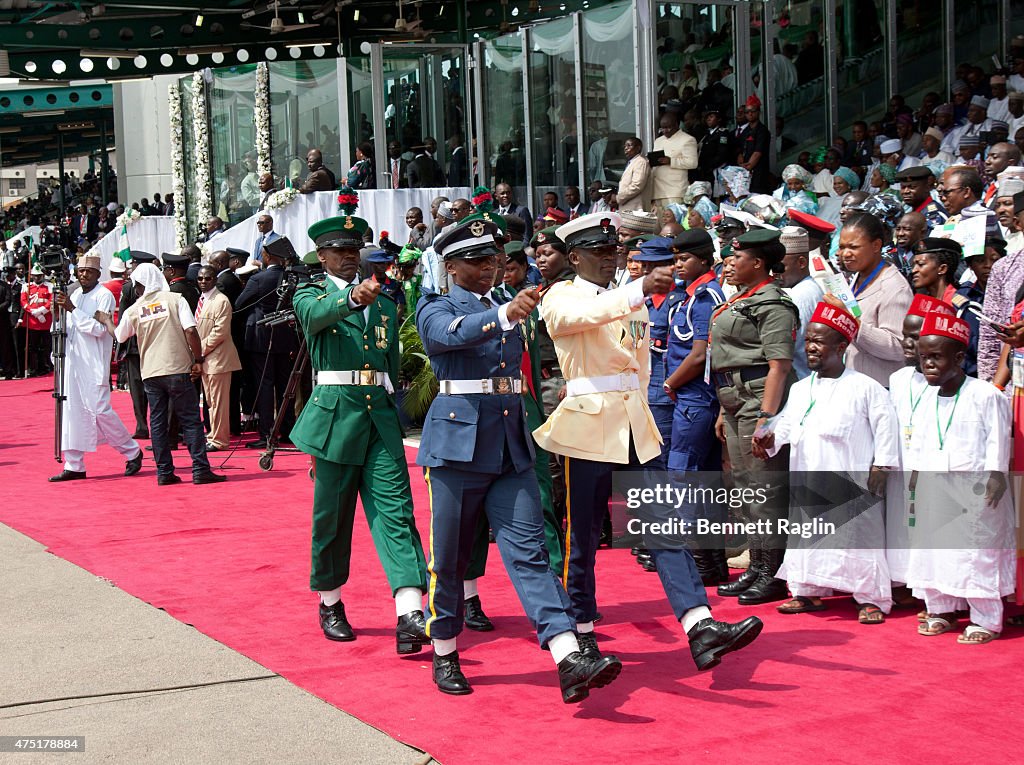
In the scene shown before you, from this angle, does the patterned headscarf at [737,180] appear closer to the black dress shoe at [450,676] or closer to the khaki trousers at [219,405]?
the khaki trousers at [219,405]

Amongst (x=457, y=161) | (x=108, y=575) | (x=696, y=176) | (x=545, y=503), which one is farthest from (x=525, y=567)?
(x=457, y=161)

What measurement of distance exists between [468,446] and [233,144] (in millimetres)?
17757

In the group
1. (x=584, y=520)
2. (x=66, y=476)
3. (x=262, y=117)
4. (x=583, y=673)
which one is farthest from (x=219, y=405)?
(x=262, y=117)

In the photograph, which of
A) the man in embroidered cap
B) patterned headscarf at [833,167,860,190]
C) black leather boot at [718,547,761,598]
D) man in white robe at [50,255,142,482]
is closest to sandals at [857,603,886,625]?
black leather boot at [718,547,761,598]

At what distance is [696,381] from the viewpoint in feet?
23.4

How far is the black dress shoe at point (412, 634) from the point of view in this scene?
567 centimetres

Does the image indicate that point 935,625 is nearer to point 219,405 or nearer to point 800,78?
point 219,405

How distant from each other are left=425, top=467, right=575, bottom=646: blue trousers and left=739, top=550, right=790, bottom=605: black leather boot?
174 centimetres

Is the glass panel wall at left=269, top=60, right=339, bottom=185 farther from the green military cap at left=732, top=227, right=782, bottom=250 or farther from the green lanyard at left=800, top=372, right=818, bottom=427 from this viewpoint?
the green lanyard at left=800, top=372, right=818, bottom=427

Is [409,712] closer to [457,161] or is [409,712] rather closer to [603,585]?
[603,585]

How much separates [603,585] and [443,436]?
212cm

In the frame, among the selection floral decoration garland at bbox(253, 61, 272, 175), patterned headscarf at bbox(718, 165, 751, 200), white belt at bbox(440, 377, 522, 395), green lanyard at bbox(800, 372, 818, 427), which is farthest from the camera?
floral decoration garland at bbox(253, 61, 272, 175)

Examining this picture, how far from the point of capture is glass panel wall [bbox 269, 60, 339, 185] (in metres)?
20.6

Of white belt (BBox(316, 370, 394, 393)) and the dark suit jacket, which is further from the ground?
the dark suit jacket
